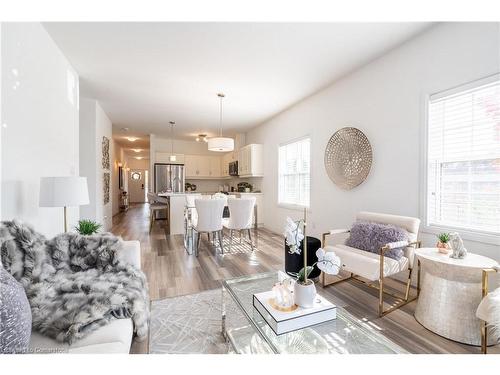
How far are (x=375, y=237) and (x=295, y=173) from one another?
2.58 meters

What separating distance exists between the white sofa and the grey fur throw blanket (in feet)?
0.09

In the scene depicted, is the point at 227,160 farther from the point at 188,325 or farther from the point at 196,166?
the point at 188,325

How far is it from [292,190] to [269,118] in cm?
204

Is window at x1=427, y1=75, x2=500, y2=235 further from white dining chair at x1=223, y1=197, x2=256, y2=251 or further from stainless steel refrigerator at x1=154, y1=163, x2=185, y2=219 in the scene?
stainless steel refrigerator at x1=154, y1=163, x2=185, y2=219

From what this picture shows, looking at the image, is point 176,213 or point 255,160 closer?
point 176,213

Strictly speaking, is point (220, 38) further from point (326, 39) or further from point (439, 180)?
point (439, 180)

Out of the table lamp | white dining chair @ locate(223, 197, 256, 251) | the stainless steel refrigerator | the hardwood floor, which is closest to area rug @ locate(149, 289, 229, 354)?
the hardwood floor

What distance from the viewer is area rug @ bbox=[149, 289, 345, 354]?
1.62 meters

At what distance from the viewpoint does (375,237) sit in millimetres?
2395

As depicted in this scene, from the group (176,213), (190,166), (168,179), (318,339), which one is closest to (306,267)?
(318,339)

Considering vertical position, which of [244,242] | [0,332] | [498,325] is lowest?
[244,242]

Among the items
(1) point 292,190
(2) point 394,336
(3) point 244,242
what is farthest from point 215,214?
(2) point 394,336

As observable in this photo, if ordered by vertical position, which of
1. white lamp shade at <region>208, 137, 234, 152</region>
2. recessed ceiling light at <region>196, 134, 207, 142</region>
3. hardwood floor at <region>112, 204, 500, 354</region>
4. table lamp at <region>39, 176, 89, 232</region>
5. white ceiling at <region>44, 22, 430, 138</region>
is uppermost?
white ceiling at <region>44, 22, 430, 138</region>

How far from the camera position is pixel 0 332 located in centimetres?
96
